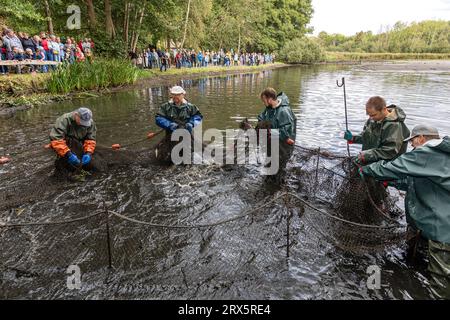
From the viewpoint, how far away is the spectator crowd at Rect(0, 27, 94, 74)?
16.3 m

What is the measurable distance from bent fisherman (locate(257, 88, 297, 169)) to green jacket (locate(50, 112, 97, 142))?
12.1 ft

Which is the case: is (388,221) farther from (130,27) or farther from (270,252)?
(130,27)

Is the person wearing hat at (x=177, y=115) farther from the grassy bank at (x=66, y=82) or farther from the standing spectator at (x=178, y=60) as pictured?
the standing spectator at (x=178, y=60)

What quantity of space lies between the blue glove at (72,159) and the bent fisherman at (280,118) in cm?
388

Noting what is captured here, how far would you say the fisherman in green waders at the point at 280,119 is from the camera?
20.2ft

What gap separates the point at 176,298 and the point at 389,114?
4.09 meters

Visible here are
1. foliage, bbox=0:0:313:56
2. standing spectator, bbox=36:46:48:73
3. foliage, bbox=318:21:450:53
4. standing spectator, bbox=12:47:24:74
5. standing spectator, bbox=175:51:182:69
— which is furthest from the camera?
foliage, bbox=318:21:450:53

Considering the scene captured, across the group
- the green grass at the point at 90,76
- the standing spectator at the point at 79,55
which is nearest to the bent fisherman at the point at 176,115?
Answer: the green grass at the point at 90,76

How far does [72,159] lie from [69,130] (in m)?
0.63

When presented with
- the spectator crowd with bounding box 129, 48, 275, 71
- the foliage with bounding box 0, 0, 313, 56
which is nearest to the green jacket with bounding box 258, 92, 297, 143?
the foliage with bounding box 0, 0, 313, 56

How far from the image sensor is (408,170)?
11.4ft

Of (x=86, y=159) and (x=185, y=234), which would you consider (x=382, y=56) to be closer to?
(x=86, y=159)

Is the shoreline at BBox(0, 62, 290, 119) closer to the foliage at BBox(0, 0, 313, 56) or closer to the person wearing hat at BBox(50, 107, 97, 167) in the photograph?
the foliage at BBox(0, 0, 313, 56)
